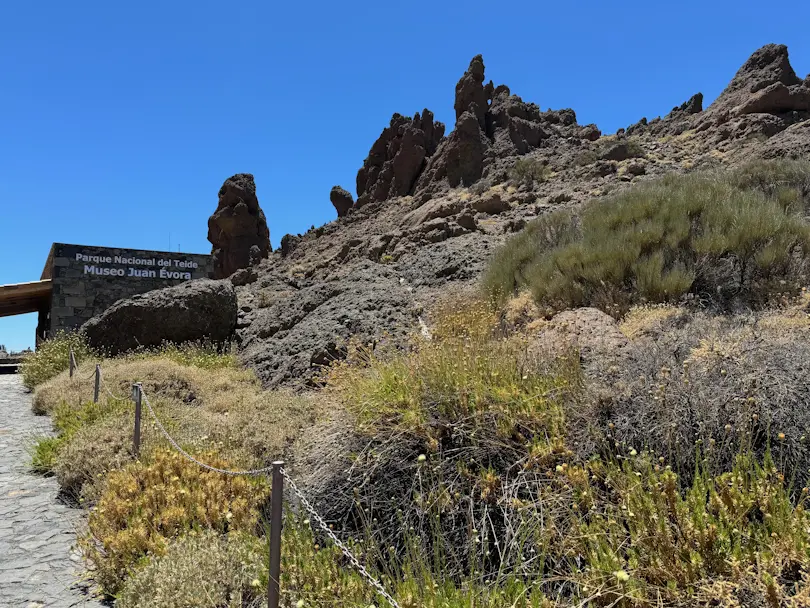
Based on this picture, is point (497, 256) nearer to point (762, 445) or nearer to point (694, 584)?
point (762, 445)

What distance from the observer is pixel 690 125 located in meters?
27.1

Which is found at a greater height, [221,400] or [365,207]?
[365,207]

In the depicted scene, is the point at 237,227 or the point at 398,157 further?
the point at 237,227

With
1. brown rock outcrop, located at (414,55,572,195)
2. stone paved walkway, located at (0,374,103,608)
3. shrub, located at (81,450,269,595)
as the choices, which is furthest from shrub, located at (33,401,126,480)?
brown rock outcrop, located at (414,55,572,195)

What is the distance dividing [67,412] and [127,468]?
12.7 ft

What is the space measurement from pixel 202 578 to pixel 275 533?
949 millimetres

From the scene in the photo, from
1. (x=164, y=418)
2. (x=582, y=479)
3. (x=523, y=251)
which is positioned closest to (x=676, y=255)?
(x=523, y=251)

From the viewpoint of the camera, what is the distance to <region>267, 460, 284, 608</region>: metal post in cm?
264

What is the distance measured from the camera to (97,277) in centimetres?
1802

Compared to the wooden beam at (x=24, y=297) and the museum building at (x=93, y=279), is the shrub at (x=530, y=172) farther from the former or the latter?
the wooden beam at (x=24, y=297)

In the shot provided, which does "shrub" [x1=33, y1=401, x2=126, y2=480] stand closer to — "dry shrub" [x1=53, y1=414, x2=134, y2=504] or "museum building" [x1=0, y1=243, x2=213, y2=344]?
"dry shrub" [x1=53, y1=414, x2=134, y2=504]

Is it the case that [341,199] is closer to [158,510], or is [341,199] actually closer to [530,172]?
[530,172]

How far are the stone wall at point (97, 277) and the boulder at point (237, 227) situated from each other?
24.2 m

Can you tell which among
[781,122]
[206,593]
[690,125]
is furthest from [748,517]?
[690,125]
